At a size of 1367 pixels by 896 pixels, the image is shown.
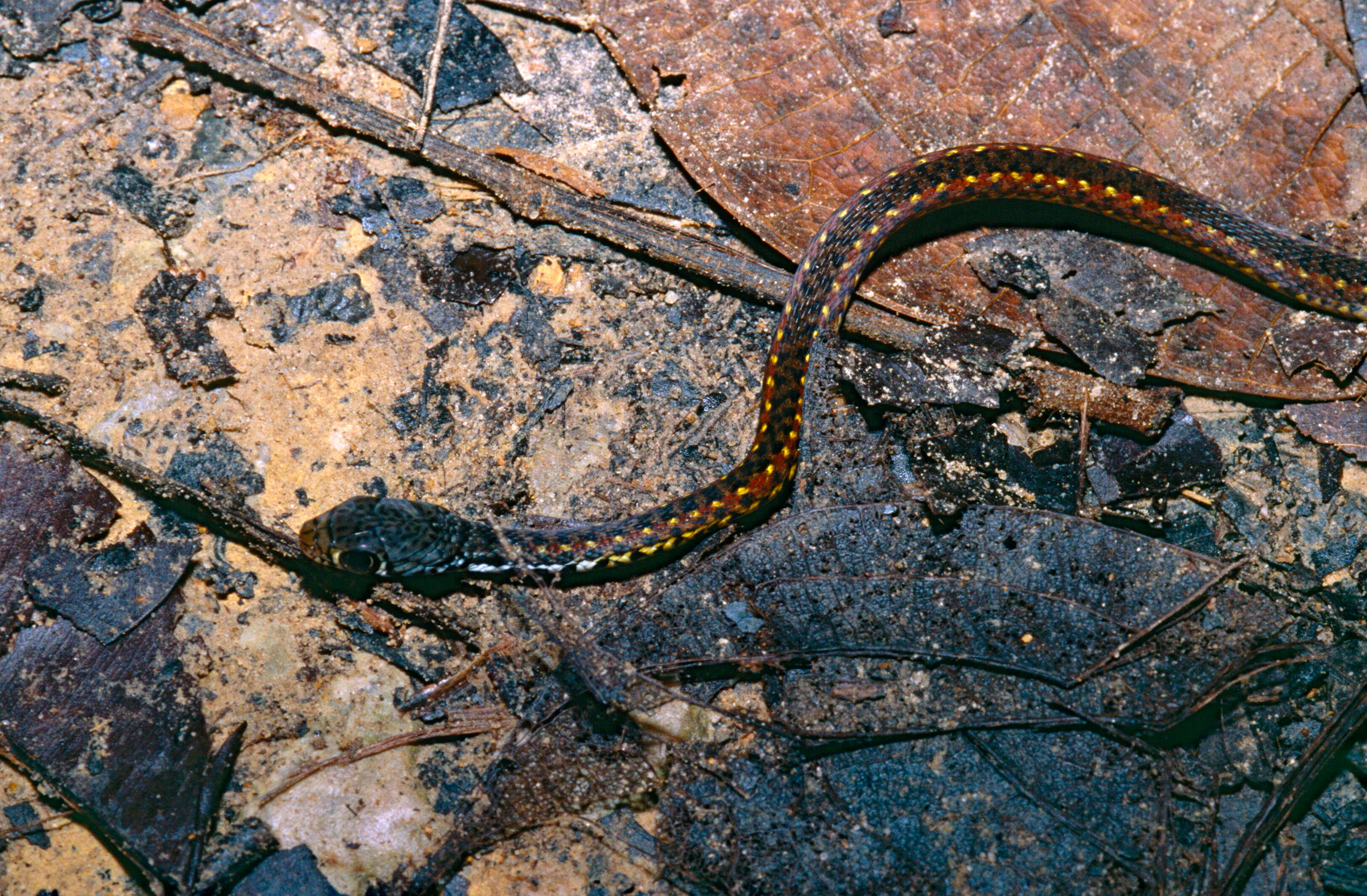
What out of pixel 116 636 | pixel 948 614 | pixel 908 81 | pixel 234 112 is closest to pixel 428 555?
pixel 116 636

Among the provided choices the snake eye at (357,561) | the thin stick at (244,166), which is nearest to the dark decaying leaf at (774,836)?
the snake eye at (357,561)

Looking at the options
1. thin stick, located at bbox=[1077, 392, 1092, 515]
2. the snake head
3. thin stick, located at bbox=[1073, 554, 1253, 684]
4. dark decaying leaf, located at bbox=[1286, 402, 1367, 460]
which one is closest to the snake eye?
the snake head

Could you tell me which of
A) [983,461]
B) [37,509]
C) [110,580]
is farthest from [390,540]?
[983,461]

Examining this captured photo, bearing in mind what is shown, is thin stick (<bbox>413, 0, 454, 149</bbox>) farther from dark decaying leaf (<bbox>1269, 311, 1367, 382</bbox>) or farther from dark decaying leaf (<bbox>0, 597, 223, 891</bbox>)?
dark decaying leaf (<bbox>1269, 311, 1367, 382</bbox>)

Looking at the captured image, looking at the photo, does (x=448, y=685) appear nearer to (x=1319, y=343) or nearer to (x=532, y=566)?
(x=532, y=566)

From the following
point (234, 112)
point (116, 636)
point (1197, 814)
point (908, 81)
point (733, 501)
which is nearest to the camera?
point (1197, 814)

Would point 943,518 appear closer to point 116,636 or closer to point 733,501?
point 733,501
